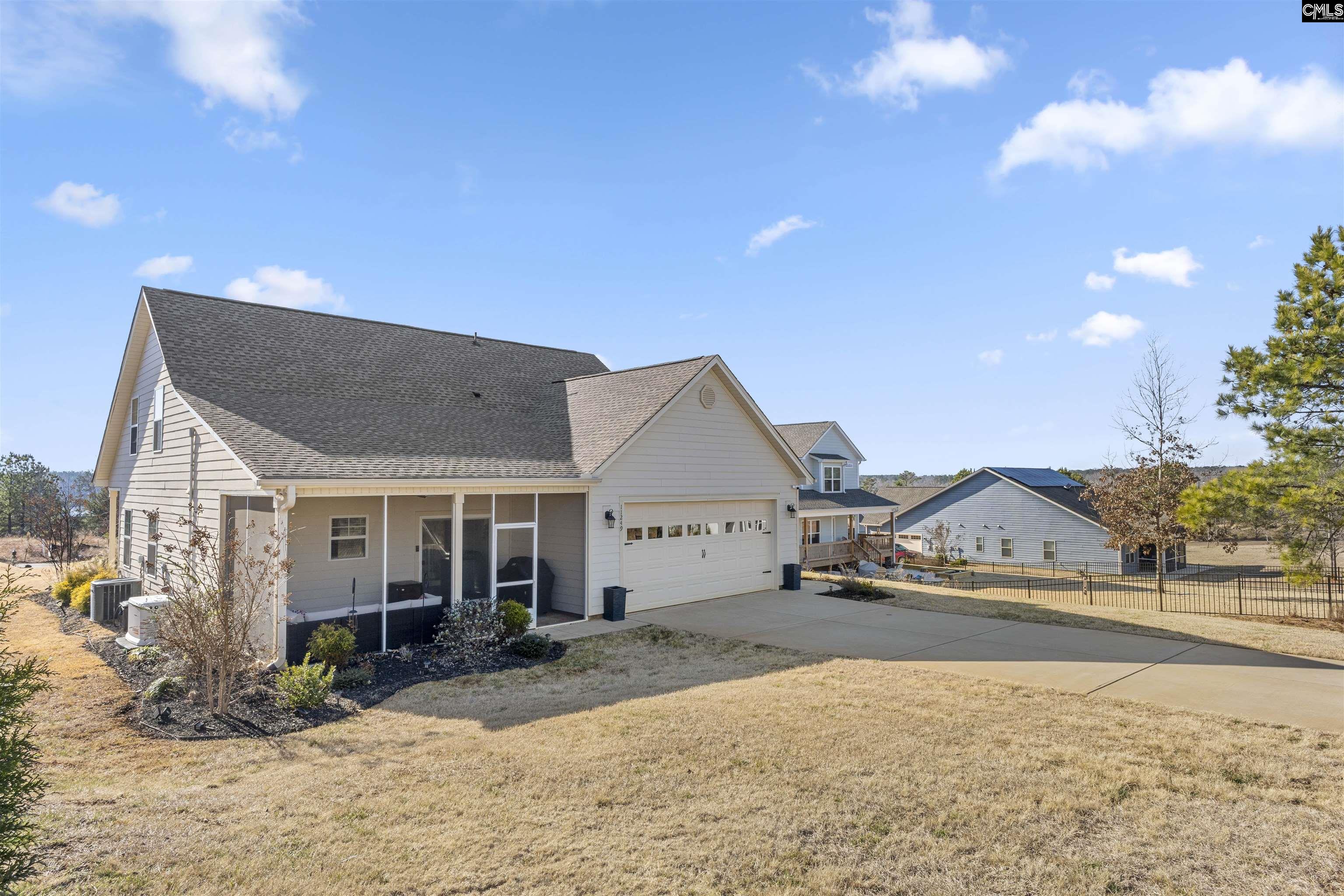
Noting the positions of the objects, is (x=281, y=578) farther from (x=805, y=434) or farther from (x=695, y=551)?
(x=805, y=434)

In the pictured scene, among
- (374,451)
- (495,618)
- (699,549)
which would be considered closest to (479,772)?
(495,618)

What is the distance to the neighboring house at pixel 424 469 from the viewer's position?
12.3m

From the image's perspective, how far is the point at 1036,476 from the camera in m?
41.8

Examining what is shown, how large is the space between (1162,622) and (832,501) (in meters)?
18.2

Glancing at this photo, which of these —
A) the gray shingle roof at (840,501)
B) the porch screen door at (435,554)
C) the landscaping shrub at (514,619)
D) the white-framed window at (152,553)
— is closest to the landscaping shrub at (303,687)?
the landscaping shrub at (514,619)

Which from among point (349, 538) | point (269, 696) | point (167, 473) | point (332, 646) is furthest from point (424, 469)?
point (167, 473)

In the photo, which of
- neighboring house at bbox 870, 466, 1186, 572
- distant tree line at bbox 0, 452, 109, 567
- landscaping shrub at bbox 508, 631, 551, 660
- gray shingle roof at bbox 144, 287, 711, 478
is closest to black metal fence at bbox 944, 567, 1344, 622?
neighboring house at bbox 870, 466, 1186, 572

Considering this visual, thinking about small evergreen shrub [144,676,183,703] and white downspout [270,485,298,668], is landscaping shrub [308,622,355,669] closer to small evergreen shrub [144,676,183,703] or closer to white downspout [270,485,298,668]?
white downspout [270,485,298,668]

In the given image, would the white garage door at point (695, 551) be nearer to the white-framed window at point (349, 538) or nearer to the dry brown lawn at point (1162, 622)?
the dry brown lawn at point (1162, 622)

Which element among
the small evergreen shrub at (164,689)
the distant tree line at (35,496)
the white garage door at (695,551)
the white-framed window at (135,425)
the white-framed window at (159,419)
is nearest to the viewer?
the small evergreen shrub at (164,689)

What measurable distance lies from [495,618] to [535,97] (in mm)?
12596

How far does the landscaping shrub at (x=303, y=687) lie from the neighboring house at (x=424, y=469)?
5.78 ft

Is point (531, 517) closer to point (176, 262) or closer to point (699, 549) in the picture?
point (699, 549)

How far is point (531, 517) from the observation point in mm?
16141
